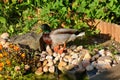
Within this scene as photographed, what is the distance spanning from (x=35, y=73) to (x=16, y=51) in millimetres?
618

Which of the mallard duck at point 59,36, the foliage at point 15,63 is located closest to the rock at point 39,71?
the foliage at point 15,63

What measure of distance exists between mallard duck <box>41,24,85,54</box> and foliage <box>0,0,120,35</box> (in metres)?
1.37

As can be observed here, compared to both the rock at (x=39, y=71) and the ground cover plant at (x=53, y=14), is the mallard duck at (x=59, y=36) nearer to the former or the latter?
the ground cover plant at (x=53, y=14)

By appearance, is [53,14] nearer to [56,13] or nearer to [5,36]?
[56,13]

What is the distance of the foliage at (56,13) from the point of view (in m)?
10.4

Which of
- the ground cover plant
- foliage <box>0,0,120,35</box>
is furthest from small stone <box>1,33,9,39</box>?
foliage <box>0,0,120,35</box>

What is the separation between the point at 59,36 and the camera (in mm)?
8844

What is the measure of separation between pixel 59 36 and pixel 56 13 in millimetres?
1983

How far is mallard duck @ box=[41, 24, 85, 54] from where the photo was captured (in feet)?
29.0

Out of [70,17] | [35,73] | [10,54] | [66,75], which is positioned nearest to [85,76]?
[66,75]

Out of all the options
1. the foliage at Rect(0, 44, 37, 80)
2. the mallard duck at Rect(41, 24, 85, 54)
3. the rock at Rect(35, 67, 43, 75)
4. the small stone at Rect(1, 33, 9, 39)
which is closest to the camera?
the foliage at Rect(0, 44, 37, 80)

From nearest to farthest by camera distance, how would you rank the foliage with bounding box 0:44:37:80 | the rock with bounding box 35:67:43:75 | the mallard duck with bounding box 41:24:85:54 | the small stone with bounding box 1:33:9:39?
the foliage with bounding box 0:44:37:80 < the rock with bounding box 35:67:43:75 < the mallard duck with bounding box 41:24:85:54 < the small stone with bounding box 1:33:9:39

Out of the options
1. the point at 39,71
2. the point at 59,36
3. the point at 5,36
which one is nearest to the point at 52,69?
the point at 39,71

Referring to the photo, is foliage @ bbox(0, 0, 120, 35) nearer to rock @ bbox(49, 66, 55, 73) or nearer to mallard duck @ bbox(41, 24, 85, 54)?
mallard duck @ bbox(41, 24, 85, 54)
